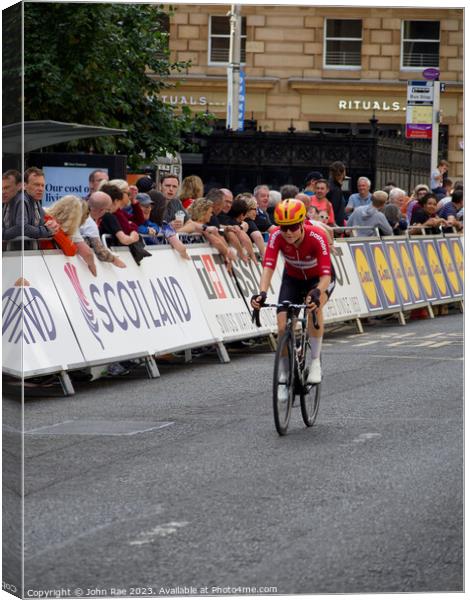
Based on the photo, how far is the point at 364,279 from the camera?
1980 cm

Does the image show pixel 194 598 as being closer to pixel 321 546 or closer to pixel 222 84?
pixel 321 546

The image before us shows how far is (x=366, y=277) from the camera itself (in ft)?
65.3

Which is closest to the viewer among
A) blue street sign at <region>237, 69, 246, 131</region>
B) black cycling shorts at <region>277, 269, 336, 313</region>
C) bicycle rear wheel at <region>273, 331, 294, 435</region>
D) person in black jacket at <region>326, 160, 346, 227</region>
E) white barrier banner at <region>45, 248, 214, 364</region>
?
blue street sign at <region>237, 69, 246, 131</region>

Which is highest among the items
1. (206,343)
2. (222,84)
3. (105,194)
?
(222,84)

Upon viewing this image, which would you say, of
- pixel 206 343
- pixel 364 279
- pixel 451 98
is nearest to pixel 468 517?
pixel 451 98

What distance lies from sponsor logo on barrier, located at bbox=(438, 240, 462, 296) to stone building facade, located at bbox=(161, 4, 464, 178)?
35.0 ft

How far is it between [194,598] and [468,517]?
1.26 metres

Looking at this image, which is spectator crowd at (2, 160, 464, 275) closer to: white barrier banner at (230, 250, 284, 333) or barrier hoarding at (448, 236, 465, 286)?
white barrier banner at (230, 250, 284, 333)

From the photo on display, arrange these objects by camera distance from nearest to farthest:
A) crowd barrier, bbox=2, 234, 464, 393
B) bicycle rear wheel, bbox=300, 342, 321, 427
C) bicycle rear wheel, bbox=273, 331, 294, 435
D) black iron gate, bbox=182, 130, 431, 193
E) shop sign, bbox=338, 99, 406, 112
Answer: shop sign, bbox=338, 99, 406, 112 → bicycle rear wheel, bbox=273, 331, 294, 435 → bicycle rear wheel, bbox=300, 342, 321, 427 → crowd barrier, bbox=2, 234, 464, 393 → black iron gate, bbox=182, 130, 431, 193

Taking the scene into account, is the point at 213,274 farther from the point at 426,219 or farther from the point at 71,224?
the point at 426,219

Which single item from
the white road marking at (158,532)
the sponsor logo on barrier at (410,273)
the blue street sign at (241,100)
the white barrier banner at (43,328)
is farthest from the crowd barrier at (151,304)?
the white road marking at (158,532)

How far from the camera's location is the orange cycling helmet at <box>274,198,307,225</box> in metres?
10.5

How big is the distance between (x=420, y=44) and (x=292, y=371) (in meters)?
3.58
